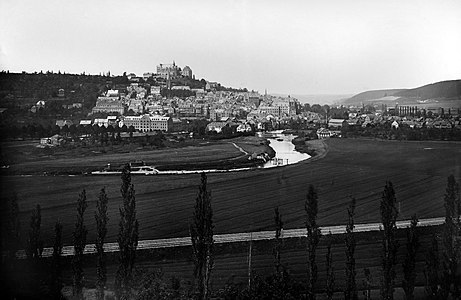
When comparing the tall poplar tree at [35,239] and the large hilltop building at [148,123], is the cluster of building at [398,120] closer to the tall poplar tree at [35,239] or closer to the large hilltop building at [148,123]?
the large hilltop building at [148,123]

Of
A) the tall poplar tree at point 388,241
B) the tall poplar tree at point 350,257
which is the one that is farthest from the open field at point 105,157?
the tall poplar tree at point 388,241

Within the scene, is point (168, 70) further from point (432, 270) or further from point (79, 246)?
point (432, 270)

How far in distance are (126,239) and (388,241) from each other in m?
2.01

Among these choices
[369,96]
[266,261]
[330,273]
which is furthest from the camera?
[369,96]

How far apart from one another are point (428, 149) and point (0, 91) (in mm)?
3760

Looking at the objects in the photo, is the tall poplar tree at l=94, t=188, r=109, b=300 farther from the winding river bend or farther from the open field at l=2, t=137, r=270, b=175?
the winding river bend

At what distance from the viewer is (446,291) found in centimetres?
320

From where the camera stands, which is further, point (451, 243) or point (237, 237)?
point (237, 237)

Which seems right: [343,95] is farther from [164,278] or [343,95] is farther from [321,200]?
[164,278]

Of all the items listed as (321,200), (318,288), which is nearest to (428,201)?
(321,200)

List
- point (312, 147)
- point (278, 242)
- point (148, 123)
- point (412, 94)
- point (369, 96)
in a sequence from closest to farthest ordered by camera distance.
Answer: point (278, 242) → point (148, 123) → point (412, 94) → point (312, 147) → point (369, 96)

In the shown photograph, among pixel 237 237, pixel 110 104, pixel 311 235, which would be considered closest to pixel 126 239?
pixel 237 237

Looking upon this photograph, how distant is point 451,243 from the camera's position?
3498 millimetres

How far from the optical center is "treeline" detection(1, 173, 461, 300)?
10.4 feet
